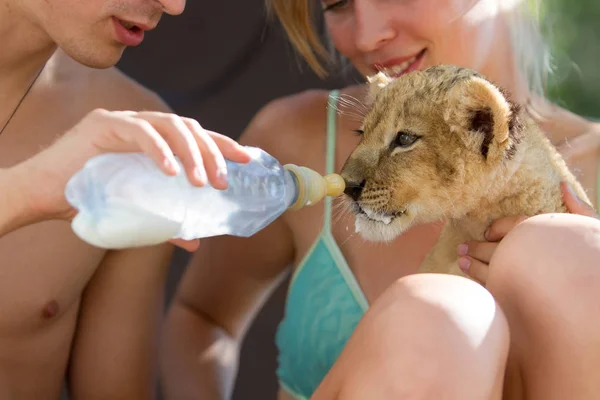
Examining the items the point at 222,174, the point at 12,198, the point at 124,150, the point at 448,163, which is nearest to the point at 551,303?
the point at 448,163

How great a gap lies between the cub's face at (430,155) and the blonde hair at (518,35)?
0.45 meters

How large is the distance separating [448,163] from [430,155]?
3 centimetres

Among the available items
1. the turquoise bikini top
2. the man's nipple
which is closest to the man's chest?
the man's nipple

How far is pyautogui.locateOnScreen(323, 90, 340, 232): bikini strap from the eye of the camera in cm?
162

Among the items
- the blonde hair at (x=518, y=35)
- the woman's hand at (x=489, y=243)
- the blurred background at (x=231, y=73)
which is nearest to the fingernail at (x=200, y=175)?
the woman's hand at (x=489, y=243)

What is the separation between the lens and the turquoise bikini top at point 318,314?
1539 mm

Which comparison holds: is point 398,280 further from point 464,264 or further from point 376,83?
point 376,83

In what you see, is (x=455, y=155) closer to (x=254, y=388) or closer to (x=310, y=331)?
(x=310, y=331)

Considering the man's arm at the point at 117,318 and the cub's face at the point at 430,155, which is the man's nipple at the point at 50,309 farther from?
the cub's face at the point at 430,155

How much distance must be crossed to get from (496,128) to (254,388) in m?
1.52

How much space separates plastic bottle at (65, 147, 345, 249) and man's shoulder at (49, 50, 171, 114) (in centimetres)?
62

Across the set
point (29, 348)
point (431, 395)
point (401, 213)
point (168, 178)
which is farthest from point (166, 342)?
point (431, 395)

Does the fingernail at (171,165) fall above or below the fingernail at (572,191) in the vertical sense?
above

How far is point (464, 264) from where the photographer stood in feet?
4.17
